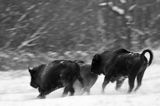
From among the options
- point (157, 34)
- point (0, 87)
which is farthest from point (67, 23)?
point (0, 87)

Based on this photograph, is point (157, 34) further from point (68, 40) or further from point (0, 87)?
point (0, 87)

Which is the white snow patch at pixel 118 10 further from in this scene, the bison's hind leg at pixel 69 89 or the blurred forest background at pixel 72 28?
the bison's hind leg at pixel 69 89

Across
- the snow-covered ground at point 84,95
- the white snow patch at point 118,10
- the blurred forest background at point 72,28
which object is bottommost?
the blurred forest background at point 72,28

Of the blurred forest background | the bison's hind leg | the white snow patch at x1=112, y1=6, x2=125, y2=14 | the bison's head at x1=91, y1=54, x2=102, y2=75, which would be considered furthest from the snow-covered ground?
the white snow patch at x1=112, y1=6, x2=125, y2=14

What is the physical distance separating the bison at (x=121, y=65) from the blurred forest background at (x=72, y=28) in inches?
331

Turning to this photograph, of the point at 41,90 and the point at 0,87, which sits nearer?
the point at 41,90

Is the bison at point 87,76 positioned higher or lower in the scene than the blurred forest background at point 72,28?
higher

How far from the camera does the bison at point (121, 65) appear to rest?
1266 centimetres

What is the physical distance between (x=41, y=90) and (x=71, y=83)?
0.94 metres

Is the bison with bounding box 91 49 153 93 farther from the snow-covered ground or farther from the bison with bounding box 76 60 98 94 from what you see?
the snow-covered ground

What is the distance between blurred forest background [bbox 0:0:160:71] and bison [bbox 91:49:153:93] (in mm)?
8419

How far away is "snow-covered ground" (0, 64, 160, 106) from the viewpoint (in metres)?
10.1

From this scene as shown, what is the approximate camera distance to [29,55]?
22.6m

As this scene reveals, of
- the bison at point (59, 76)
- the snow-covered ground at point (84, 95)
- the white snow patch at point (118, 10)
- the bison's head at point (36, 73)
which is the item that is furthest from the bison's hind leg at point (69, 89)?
the white snow patch at point (118, 10)
